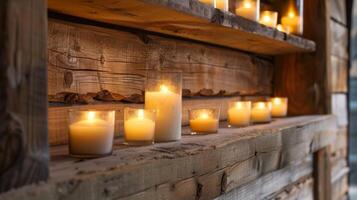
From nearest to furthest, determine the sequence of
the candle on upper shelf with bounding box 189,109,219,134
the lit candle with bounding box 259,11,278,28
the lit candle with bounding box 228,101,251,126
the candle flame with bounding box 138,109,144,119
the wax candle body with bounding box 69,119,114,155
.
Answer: the wax candle body with bounding box 69,119,114,155 → the candle flame with bounding box 138,109,144,119 → the candle on upper shelf with bounding box 189,109,219,134 → the lit candle with bounding box 228,101,251,126 → the lit candle with bounding box 259,11,278,28

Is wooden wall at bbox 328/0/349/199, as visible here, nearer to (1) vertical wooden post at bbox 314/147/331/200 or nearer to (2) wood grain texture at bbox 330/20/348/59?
(2) wood grain texture at bbox 330/20/348/59

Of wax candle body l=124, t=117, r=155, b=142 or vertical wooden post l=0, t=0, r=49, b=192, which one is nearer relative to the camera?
vertical wooden post l=0, t=0, r=49, b=192

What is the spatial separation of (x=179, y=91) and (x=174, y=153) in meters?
0.20

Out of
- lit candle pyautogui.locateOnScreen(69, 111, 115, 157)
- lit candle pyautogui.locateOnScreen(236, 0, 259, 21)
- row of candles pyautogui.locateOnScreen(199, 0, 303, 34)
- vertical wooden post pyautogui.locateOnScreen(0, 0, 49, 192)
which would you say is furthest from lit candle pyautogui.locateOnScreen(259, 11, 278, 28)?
vertical wooden post pyautogui.locateOnScreen(0, 0, 49, 192)

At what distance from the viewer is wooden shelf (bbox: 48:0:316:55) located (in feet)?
2.56

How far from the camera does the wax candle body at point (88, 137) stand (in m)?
0.70

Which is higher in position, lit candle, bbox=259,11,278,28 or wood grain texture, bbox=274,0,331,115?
lit candle, bbox=259,11,278,28

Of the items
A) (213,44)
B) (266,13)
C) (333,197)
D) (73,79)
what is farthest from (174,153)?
(333,197)

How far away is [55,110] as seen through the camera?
0.84 meters

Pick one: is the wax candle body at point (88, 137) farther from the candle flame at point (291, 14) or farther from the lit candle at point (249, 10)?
the candle flame at point (291, 14)

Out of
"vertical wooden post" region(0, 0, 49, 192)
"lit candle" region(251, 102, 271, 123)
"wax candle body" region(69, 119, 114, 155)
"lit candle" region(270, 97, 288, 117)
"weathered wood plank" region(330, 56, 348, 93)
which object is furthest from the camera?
"weathered wood plank" region(330, 56, 348, 93)

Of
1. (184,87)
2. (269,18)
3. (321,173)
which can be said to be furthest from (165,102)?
(321,173)

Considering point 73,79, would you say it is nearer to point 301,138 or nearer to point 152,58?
point 152,58

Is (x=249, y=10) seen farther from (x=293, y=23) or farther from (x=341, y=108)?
(x=341, y=108)
